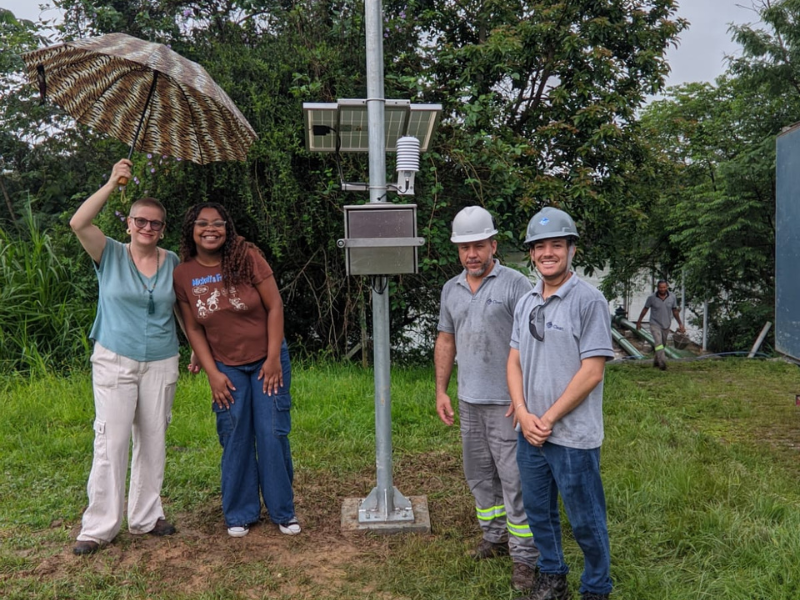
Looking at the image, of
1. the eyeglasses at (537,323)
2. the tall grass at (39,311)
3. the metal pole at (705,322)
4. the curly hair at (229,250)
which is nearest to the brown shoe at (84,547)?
the curly hair at (229,250)

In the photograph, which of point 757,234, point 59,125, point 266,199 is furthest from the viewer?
point 757,234

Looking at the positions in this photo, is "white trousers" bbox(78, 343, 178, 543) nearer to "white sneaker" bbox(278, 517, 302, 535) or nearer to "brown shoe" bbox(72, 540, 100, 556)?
"brown shoe" bbox(72, 540, 100, 556)

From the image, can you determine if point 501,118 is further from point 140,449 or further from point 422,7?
point 140,449

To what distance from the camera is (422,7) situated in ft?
33.0

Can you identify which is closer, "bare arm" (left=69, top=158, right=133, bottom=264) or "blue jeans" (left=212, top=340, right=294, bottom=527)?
"bare arm" (left=69, top=158, right=133, bottom=264)

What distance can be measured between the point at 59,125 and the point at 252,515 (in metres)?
8.80

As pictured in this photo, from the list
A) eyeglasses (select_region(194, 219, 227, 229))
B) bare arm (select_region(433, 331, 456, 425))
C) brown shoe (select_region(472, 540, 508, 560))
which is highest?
eyeglasses (select_region(194, 219, 227, 229))

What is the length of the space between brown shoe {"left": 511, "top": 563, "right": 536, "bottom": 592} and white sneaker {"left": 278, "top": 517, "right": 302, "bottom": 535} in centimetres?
133

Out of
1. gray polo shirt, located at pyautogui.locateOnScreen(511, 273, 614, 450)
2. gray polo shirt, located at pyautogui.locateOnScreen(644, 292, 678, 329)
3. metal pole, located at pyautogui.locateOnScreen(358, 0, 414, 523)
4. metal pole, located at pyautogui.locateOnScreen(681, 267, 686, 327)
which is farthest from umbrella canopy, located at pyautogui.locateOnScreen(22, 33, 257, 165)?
metal pole, located at pyautogui.locateOnScreen(681, 267, 686, 327)

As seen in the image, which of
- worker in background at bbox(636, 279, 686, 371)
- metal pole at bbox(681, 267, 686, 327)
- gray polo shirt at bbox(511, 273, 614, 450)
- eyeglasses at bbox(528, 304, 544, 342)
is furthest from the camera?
metal pole at bbox(681, 267, 686, 327)

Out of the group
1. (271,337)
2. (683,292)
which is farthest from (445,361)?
(683,292)

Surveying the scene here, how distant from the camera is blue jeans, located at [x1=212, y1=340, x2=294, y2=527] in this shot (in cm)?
405

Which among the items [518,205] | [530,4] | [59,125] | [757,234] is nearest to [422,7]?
[530,4]

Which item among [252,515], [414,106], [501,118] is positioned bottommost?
[252,515]
